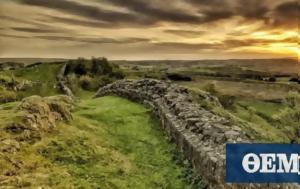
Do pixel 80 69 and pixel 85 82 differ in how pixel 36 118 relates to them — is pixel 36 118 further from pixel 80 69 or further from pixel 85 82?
pixel 80 69

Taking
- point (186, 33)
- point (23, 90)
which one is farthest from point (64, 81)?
point (186, 33)

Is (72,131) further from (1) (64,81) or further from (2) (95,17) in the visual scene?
(1) (64,81)

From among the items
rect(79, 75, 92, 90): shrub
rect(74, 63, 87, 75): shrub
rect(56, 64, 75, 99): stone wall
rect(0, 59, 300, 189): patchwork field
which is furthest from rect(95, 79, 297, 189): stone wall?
rect(74, 63, 87, 75): shrub

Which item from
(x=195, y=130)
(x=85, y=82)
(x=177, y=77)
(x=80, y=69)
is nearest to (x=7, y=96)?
(x=177, y=77)

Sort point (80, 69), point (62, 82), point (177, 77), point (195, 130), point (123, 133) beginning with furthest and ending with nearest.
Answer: point (80, 69)
point (62, 82)
point (177, 77)
point (123, 133)
point (195, 130)

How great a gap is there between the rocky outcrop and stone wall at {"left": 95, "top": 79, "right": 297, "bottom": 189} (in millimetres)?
2823

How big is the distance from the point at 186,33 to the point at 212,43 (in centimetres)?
91

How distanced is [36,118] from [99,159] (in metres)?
1.91

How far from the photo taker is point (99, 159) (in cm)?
926

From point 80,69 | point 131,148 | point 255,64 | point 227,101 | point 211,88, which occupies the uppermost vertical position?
point 255,64

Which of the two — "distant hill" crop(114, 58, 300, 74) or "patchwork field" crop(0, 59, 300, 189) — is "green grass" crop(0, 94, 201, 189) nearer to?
"patchwork field" crop(0, 59, 300, 189)

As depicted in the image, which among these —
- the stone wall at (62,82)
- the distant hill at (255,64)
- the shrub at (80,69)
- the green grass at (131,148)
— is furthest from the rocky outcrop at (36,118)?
the shrub at (80,69)

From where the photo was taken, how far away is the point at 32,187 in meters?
7.21

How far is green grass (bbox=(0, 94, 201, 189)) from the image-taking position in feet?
25.9
